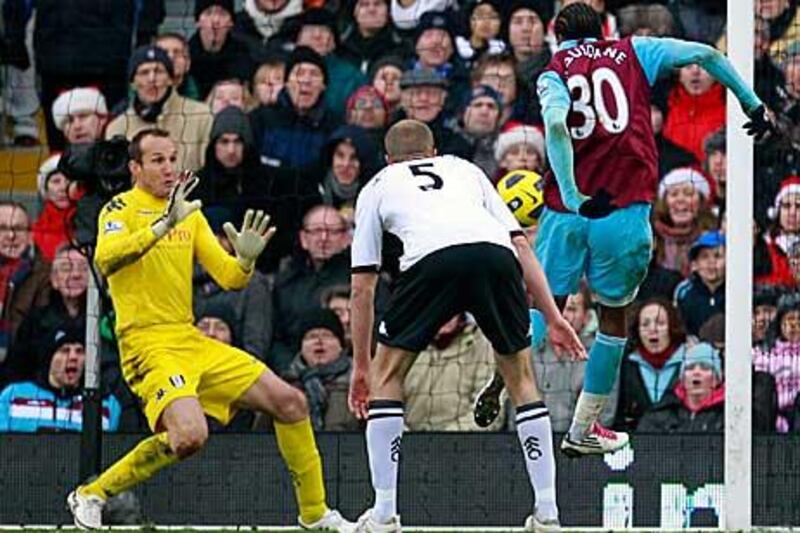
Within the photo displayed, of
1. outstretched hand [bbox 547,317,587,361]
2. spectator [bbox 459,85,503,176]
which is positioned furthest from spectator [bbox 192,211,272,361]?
outstretched hand [bbox 547,317,587,361]

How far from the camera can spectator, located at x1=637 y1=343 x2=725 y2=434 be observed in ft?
43.4

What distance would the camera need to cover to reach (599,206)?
11.0 meters

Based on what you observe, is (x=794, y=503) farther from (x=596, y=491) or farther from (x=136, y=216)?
(x=136, y=216)

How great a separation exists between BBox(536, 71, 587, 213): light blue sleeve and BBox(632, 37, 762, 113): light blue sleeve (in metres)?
0.47

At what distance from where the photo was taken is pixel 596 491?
1302 cm

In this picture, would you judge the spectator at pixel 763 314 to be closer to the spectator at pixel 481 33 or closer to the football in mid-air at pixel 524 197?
the football in mid-air at pixel 524 197

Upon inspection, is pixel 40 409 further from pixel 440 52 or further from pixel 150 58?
pixel 440 52

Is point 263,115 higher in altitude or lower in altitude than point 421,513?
higher

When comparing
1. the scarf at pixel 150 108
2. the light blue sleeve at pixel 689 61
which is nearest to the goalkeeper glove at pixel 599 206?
the light blue sleeve at pixel 689 61

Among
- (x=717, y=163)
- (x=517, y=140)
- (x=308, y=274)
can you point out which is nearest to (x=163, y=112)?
(x=308, y=274)

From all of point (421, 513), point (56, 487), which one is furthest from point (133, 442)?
point (421, 513)

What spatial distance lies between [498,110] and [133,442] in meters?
3.19

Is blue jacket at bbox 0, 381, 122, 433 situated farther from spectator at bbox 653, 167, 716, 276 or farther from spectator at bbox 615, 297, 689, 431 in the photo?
spectator at bbox 653, 167, 716, 276

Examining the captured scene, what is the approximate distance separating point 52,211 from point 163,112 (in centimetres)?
100
